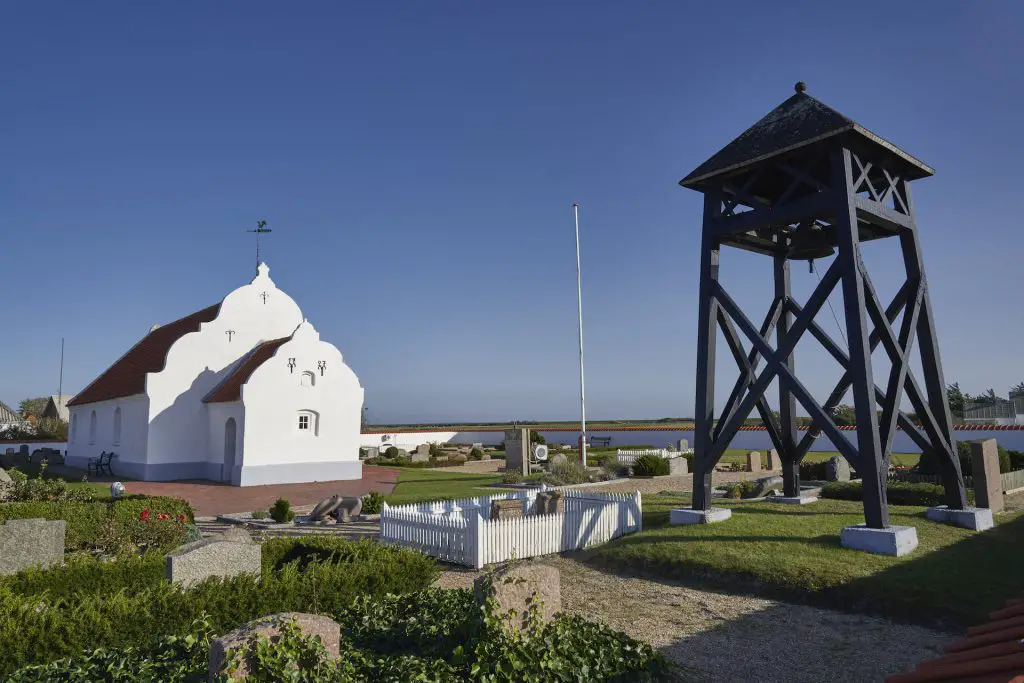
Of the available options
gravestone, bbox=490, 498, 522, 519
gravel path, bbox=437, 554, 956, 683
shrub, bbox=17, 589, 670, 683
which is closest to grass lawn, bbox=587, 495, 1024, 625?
gravel path, bbox=437, 554, 956, 683

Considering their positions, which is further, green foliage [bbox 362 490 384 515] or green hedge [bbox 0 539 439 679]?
green foliage [bbox 362 490 384 515]

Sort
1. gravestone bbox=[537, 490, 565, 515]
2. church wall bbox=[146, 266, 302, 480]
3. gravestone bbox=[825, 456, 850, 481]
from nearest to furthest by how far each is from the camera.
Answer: gravestone bbox=[537, 490, 565, 515]
gravestone bbox=[825, 456, 850, 481]
church wall bbox=[146, 266, 302, 480]

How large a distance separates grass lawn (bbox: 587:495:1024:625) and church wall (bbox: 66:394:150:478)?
800 inches

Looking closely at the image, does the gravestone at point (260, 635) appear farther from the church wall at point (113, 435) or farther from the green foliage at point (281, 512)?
the church wall at point (113, 435)

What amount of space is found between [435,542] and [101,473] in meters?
21.0

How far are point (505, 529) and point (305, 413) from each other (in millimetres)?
15857

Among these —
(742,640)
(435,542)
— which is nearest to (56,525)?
(435,542)

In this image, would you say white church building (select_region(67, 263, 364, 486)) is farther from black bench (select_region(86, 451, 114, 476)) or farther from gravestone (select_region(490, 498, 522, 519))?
gravestone (select_region(490, 498, 522, 519))

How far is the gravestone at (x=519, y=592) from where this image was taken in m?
5.02

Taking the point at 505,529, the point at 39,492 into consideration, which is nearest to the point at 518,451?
the point at 505,529

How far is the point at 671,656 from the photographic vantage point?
602 cm

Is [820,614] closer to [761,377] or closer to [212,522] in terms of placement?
[761,377]

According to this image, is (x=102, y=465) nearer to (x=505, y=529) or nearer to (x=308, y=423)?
(x=308, y=423)

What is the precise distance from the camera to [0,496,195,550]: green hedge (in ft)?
35.4
